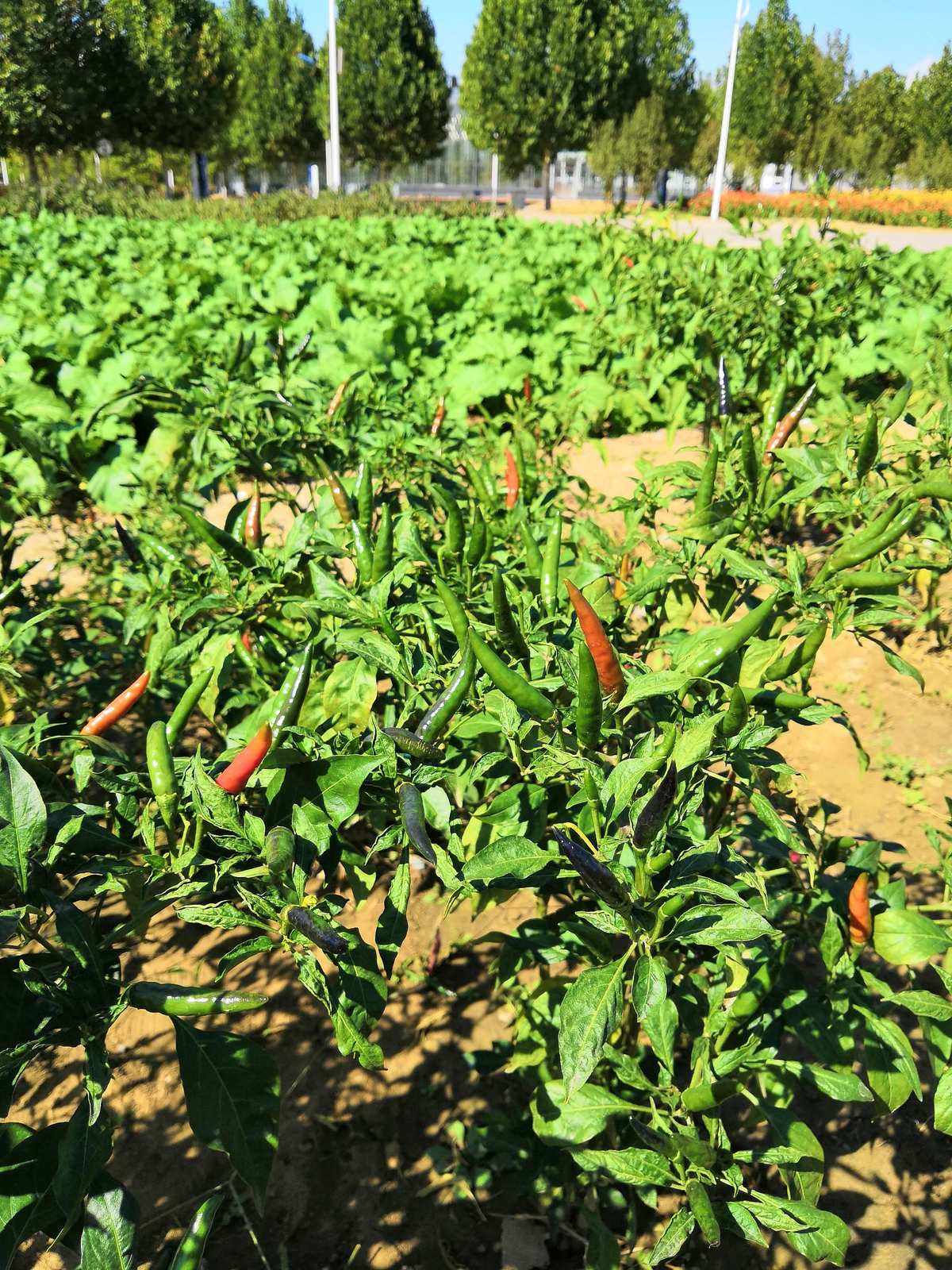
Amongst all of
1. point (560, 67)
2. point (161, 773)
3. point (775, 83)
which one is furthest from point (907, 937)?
point (775, 83)

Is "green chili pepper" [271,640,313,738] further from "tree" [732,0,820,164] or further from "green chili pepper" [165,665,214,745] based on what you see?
"tree" [732,0,820,164]

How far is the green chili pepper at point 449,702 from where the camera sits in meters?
1.30

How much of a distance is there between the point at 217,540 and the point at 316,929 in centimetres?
102

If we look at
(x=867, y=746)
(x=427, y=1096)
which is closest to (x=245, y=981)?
(x=427, y=1096)

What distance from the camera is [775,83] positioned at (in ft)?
143

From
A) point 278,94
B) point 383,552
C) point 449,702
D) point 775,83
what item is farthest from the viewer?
point 278,94

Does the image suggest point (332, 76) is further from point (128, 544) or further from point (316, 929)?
point (316, 929)

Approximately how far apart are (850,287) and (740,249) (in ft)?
4.00

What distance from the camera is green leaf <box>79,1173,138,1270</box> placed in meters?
1.08

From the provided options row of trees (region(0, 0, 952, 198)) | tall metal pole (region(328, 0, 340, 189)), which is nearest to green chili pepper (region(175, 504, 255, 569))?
tall metal pole (region(328, 0, 340, 189))

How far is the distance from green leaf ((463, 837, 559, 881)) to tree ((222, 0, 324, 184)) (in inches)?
2070

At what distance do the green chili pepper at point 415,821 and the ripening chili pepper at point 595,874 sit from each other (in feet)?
0.47

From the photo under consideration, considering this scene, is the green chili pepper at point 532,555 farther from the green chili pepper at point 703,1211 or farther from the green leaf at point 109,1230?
the green leaf at point 109,1230

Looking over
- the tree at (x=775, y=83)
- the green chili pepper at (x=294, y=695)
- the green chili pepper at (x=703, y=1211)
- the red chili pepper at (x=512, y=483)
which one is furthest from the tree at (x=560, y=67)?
the green chili pepper at (x=703, y=1211)
